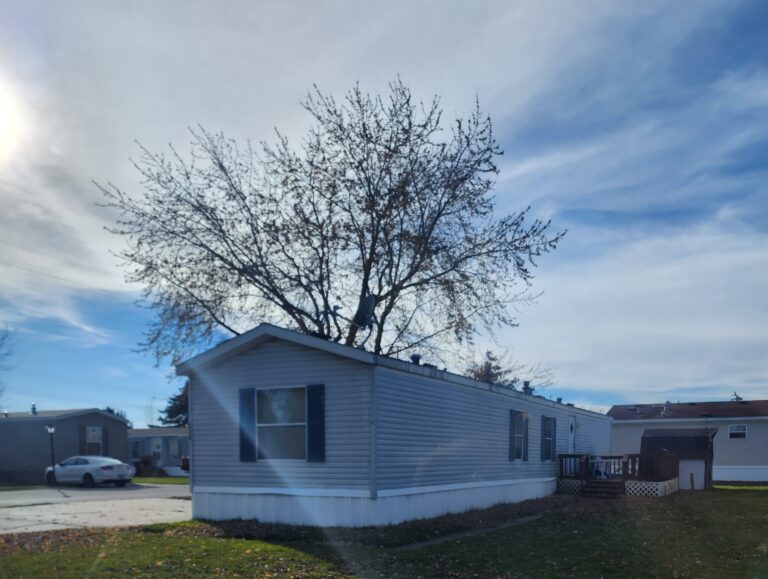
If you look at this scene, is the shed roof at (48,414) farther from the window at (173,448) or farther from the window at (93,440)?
the window at (173,448)

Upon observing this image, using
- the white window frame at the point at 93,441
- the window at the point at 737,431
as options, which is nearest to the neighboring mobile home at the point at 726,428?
the window at the point at 737,431

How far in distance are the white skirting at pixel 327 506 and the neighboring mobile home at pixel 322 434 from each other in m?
0.02

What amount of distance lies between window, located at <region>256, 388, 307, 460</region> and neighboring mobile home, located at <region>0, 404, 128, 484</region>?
24452 millimetres

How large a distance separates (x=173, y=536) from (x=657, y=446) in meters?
18.6

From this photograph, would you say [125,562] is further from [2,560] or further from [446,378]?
[446,378]

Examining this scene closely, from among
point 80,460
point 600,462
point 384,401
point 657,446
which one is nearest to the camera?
point 384,401

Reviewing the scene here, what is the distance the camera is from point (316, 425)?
12.6m

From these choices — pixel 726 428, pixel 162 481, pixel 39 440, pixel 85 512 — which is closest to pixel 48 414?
pixel 39 440

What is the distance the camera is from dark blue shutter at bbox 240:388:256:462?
13.3m

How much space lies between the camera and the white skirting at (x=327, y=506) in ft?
39.8

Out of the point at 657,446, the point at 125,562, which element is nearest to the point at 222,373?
the point at 125,562

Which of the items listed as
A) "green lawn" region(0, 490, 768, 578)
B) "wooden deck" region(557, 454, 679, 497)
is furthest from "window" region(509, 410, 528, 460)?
"green lawn" region(0, 490, 768, 578)

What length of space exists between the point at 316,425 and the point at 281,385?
43.3 inches

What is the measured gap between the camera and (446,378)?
47.7 feet
